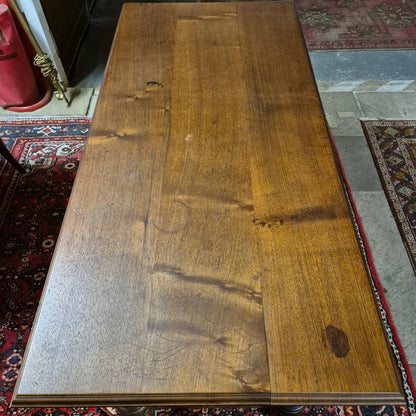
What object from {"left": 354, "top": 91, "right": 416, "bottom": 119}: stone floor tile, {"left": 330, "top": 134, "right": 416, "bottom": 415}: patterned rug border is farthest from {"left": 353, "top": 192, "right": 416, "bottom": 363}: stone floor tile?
{"left": 354, "top": 91, "right": 416, "bottom": 119}: stone floor tile

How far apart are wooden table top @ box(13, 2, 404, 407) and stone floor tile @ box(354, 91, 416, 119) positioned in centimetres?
104

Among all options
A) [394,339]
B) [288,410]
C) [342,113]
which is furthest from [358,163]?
[288,410]

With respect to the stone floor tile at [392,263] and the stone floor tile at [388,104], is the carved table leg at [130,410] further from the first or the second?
the stone floor tile at [388,104]

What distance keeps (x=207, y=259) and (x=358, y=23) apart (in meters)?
2.59

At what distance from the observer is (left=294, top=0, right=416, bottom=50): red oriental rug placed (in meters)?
2.52

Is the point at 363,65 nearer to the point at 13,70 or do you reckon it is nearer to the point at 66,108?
the point at 66,108

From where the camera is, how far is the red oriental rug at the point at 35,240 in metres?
1.18

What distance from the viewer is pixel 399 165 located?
1816mm

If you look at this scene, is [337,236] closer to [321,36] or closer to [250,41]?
[250,41]

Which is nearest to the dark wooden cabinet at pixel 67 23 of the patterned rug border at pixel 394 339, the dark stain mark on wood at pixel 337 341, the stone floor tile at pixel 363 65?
the stone floor tile at pixel 363 65

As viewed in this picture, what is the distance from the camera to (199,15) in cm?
138

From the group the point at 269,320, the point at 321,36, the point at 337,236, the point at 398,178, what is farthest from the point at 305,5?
the point at 269,320

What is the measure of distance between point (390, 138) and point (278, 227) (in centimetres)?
136

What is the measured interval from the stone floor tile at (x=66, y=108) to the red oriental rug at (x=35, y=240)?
60 mm
